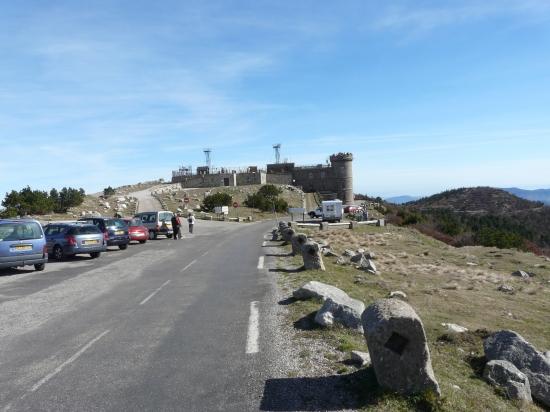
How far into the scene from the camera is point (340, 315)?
8961 mm

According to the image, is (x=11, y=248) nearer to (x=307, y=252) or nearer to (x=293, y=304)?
(x=307, y=252)

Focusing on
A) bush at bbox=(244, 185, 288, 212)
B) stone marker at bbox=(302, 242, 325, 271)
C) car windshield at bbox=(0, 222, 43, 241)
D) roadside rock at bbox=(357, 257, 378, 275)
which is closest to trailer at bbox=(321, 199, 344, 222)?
bush at bbox=(244, 185, 288, 212)

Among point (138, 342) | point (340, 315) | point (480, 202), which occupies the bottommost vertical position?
point (138, 342)

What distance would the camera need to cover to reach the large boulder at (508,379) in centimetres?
641

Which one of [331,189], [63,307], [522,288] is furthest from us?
[331,189]

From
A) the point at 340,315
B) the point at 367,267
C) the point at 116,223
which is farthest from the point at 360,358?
the point at 116,223

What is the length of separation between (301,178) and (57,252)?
90596mm

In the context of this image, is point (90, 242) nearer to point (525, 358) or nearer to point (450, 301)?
point (450, 301)

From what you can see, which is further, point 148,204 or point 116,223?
point 148,204

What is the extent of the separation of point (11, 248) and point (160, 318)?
32.5 ft

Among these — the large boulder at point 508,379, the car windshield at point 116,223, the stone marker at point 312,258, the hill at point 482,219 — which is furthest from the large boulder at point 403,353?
the hill at point 482,219

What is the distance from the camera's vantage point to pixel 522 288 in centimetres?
1992

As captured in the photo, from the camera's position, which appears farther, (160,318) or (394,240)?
(394,240)

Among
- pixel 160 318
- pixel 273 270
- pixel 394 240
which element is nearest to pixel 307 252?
pixel 273 270
